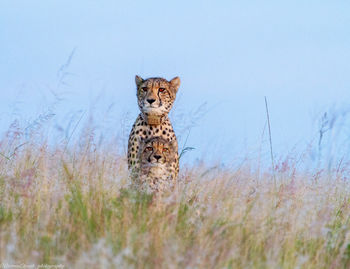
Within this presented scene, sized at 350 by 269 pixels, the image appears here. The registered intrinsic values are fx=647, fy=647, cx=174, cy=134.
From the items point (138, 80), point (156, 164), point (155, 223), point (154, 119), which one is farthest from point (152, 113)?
point (155, 223)

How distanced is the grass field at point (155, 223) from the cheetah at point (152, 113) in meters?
0.23

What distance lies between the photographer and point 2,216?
405 centimetres

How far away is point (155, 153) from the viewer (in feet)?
15.9

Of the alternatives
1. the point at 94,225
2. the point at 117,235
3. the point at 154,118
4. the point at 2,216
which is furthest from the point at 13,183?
the point at 154,118

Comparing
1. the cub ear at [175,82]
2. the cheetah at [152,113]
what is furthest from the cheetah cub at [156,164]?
the cub ear at [175,82]

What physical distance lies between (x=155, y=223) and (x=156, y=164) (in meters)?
1.32

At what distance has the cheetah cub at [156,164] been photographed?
4871 millimetres

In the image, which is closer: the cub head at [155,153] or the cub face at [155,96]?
the cub head at [155,153]

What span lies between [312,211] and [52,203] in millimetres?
1721

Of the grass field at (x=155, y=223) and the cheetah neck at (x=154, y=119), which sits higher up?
the cheetah neck at (x=154, y=119)

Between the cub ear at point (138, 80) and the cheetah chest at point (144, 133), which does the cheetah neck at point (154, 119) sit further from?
the cub ear at point (138, 80)

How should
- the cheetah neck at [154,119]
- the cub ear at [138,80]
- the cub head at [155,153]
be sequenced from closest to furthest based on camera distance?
the cub head at [155,153]
the cheetah neck at [154,119]
the cub ear at [138,80]

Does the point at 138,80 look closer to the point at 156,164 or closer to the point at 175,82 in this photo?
the point at 175,82

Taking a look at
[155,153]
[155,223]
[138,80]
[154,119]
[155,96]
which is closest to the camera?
[155,223]
